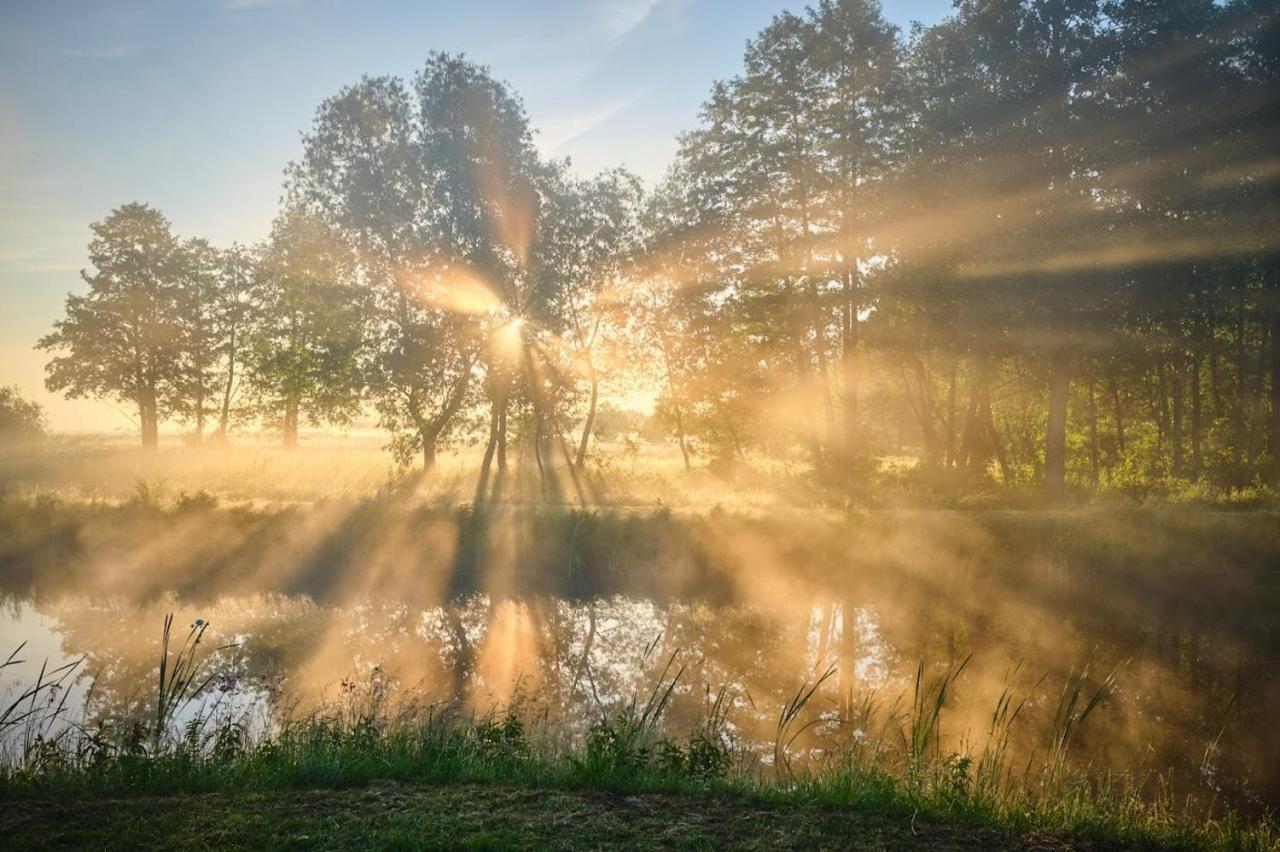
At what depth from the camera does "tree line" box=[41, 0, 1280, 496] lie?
2011 centimetres

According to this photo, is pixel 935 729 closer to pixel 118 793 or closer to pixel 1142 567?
pixel 118 793

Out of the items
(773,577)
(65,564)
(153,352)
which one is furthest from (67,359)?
(773,577)

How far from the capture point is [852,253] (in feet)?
80.2

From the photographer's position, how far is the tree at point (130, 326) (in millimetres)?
37781

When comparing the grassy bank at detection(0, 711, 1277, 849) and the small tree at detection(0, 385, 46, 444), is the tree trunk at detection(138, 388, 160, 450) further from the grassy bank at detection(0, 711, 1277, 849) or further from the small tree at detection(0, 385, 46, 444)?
the grassy bank at detection(0, 711, 1277, 849)

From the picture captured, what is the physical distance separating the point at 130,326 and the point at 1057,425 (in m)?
40.6

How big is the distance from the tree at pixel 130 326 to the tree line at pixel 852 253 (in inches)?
299

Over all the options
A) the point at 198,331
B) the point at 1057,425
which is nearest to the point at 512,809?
the point at 1057,425

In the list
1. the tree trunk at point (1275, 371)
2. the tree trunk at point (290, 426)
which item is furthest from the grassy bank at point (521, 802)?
the tree trunk at point (290, 426)

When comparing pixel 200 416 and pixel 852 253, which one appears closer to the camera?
pixel 852 253

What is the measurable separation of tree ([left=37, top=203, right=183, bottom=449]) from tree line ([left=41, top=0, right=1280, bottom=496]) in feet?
24.9

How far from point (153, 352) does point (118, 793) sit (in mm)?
40018

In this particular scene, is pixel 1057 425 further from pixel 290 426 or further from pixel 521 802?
pixel 290 426

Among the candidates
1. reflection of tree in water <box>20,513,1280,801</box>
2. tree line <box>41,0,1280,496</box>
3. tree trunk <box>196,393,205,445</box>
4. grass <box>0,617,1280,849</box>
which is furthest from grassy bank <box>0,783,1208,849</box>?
tree trunk <box>196,393,205,445</box>
